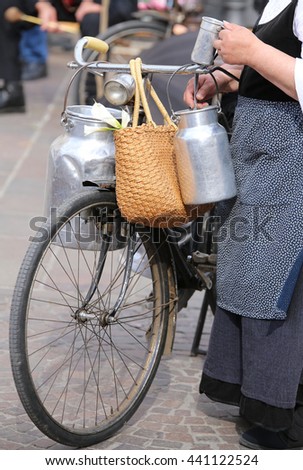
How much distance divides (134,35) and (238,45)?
186 inches

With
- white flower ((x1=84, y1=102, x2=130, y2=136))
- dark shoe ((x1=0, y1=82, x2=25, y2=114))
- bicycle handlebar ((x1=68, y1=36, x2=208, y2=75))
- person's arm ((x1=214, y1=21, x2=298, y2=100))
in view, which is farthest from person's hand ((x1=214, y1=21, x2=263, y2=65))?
dark shoe ((x1=0, y1=82, x2=25, y2=114))

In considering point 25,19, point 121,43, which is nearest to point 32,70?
point 25,19

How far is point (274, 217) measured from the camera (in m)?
3.18

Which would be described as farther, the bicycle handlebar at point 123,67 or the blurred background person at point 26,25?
the blurred background person at point 26,25

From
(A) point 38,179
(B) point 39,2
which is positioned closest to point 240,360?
(A) point 38,179

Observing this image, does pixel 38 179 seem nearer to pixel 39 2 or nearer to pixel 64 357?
pixel 39 2

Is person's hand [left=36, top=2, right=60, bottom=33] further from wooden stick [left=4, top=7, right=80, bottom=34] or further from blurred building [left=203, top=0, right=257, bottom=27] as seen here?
blurred building [left=203, top=0, right=257, bottom=27]

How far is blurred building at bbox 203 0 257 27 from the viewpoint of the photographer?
23.3ft

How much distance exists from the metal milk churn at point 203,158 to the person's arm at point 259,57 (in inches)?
6.8

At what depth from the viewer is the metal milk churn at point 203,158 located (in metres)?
2.98

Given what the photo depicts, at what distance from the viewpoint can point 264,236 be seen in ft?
10.5

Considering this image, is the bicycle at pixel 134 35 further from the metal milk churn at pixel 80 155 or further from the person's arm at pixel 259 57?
the person's arm at pixel 259 57

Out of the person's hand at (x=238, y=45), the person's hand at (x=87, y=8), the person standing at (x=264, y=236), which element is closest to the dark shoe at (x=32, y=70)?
the person's hand at (x=87, y=8)

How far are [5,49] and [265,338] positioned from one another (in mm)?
5716
